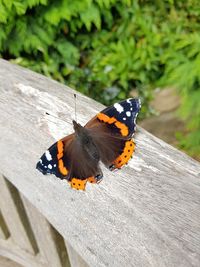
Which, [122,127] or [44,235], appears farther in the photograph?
[44,235]

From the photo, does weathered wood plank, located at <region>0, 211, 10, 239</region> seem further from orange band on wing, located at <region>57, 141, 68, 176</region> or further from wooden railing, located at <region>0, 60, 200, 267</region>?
orange band on wing, located at <region>57, 141, 68, 176</region>

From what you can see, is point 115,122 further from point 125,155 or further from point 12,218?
point 12,218

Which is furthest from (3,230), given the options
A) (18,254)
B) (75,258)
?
(75,258)

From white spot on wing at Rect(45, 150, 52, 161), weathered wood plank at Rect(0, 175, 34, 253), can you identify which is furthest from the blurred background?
white spot on wing at Rect(45, 150, 52, 161)

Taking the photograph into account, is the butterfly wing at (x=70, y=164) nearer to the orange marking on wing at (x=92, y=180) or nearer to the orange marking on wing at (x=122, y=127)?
the orange marking on wing at (x=92, y=180)

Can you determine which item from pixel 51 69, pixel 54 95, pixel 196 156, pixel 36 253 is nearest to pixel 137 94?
pixel 51 69

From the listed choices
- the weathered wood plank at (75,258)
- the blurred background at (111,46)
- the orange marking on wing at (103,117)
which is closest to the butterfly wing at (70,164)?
the orange marking on wing at (103,117)

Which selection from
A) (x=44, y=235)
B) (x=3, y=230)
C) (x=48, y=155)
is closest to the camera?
(x=48, y=155)
